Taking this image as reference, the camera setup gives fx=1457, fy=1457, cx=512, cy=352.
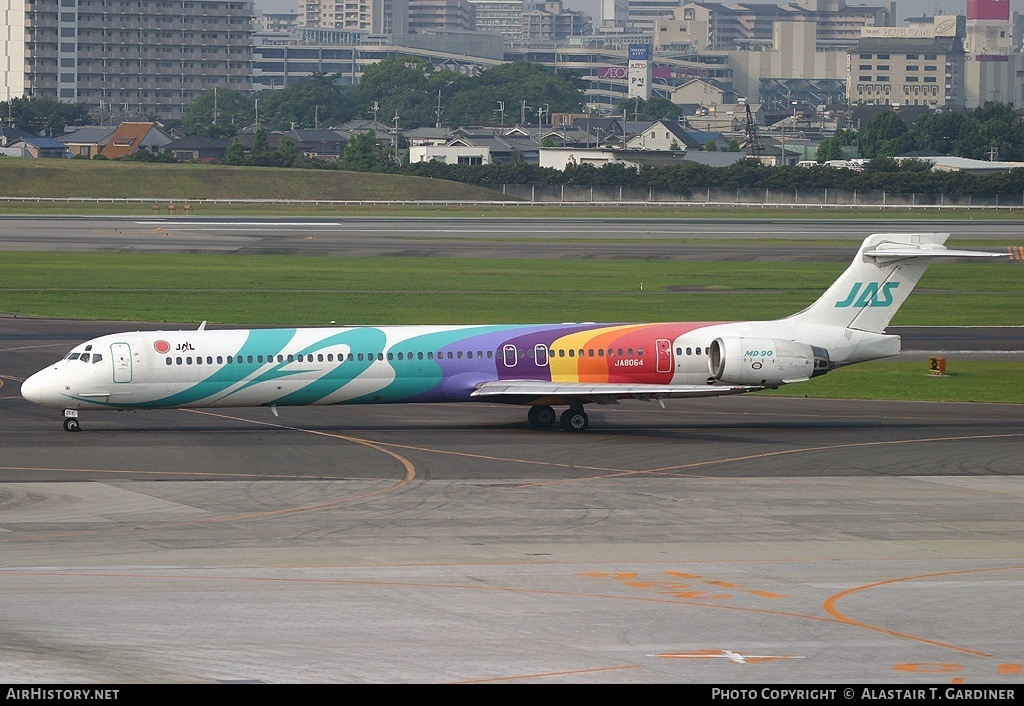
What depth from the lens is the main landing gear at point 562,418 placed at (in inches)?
1836

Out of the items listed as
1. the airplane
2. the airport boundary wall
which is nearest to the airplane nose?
the airplane

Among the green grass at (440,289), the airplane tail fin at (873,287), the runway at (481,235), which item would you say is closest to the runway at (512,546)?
the airplane tail fin at (873,287)

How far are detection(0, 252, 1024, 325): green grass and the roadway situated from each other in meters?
23.5

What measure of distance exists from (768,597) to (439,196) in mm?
153754

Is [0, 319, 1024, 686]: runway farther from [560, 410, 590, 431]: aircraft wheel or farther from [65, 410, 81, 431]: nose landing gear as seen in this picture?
[560, 410, 590, 431]: aircraft wheel

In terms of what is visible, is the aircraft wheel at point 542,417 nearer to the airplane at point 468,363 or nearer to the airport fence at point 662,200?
the airplane at point 468,363

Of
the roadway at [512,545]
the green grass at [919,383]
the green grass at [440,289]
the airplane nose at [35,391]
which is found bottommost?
the roadway at [512,545]

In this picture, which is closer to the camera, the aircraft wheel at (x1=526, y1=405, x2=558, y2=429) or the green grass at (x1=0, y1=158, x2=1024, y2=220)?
the aircraft wheel at (x1=526, y1=405, x2=558, y2=429)

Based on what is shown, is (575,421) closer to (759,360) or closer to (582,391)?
(582,391)

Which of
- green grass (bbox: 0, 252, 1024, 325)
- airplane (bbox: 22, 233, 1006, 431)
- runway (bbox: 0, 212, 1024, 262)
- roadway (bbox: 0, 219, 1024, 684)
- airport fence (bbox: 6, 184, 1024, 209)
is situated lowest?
roadway (bbox: 0, 219, 1024, 684)

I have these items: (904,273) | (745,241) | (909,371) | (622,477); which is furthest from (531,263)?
(622,477)

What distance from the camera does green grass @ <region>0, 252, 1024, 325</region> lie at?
74.1 m

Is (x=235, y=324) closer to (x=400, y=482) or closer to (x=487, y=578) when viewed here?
(x=400, y=482)

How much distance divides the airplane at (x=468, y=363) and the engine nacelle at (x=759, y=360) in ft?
0.10
